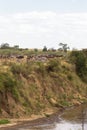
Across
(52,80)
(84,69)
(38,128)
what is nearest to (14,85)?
(38,128)

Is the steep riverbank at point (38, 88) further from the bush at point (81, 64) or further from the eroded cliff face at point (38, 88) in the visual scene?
the bush at point (81, 64)

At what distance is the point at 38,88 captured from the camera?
6025cm

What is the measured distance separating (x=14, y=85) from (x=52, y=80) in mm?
12878

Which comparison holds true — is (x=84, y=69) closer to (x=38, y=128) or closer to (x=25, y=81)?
(x=25, y=81)

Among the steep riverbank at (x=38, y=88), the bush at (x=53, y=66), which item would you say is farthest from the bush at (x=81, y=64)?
the bush at (x=53, y=66)

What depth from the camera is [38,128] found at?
1857 inches

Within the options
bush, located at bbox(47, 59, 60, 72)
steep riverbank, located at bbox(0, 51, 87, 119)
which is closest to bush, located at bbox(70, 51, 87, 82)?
steep riverbank, located at bbox(0, 51, 87, 119)

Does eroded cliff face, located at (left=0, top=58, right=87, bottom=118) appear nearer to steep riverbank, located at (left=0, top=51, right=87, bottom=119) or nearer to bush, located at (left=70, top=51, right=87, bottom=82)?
steep riverbank, located at (left=0, top=51, right=87, bottom=119)

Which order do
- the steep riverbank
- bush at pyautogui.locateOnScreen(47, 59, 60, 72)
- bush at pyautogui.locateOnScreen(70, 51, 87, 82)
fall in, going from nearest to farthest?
the steep riverbank, bush at pyautogui.locateOnScreen(47, 59, 60, 72), bush at pyautogui.locateOnScreen(70, 51, 87, 82)

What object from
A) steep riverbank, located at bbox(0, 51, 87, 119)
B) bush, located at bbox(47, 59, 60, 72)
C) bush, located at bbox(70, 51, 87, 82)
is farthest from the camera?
bush, located at bbox(70, 51, 87, 82)

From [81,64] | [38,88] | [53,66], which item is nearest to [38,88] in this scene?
[38,88]

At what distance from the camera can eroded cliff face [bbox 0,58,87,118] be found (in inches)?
2046

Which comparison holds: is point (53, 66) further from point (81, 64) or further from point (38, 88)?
point (38, 88)

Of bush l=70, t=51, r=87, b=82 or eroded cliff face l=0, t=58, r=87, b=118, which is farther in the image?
bush l=70, t=51, r=87, b=82
